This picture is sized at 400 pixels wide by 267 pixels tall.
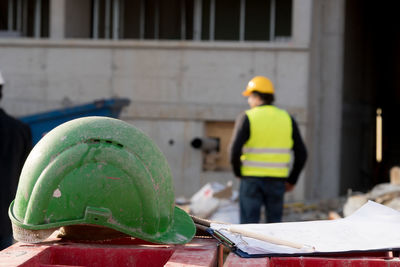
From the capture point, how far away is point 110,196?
8.05ft

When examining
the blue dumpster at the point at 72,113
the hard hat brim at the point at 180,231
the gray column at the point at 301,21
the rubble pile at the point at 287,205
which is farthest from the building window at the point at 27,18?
the hard hat brim at the point at 180,231

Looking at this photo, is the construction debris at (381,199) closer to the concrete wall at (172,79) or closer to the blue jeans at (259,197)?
the concrete wall at (172,79)

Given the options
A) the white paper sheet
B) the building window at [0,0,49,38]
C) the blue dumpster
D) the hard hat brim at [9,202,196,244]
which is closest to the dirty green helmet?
the hard hat brim at [9,202,196,244]

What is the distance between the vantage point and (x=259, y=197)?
6.25 m

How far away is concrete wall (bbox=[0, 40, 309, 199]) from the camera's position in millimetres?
→ 11953

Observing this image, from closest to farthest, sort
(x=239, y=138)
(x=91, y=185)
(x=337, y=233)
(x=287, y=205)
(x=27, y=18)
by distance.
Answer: (x=91, y=185) → (x=337, y=233) → (x=239, y=138) → (x=287, y=205) → (x=27, y=18)

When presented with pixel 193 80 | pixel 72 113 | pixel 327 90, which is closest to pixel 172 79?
pixel 193 80

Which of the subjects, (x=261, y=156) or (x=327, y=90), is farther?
(x=327, y=90)

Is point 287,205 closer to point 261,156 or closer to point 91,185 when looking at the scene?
point 261,156

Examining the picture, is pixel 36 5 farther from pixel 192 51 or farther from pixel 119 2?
pixel 192 51

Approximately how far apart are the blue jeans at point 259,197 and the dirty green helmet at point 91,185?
3.67 m

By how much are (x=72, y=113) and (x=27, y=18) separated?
625 cm

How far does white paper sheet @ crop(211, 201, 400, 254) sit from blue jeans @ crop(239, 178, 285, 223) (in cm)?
329

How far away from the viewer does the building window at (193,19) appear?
13.2m
